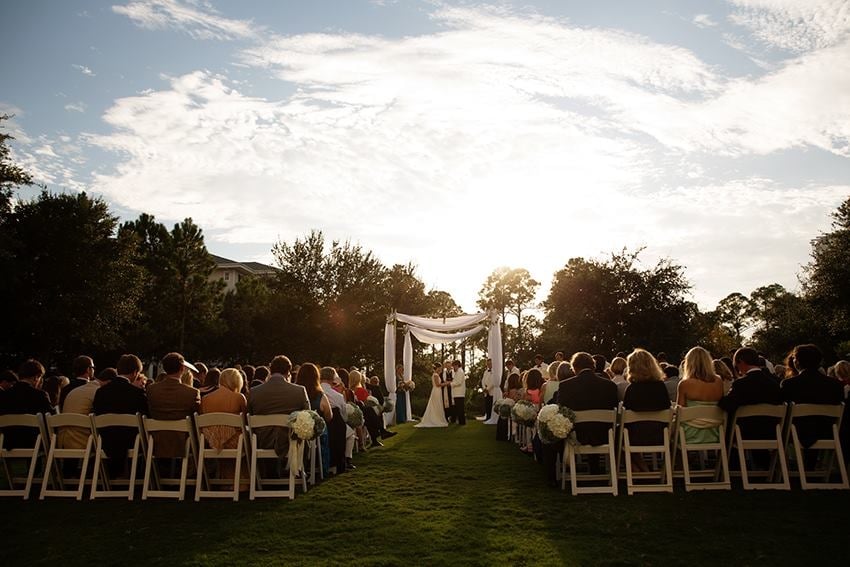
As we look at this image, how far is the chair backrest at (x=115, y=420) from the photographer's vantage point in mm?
8102

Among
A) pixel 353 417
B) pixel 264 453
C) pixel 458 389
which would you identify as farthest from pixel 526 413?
pixel 458 389

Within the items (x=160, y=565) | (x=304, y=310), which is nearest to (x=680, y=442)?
(x=160, y=565)

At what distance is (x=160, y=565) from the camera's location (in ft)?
18.0

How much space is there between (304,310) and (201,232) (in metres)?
15.3

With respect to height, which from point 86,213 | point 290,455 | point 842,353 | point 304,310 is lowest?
point 290,455

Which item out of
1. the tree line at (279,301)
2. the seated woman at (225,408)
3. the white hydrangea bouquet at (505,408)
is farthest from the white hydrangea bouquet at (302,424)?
the tree line at (279,301)

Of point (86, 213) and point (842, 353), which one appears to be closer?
point (842, 353)

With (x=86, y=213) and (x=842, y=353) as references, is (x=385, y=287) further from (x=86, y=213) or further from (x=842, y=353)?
(x=842, y=353)

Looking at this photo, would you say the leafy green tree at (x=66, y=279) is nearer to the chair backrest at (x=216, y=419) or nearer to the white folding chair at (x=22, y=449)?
the white folding chair at (x=22, y=449)

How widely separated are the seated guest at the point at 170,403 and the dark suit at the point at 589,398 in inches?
188

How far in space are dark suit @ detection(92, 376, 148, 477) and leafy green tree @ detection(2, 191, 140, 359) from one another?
26.6 m

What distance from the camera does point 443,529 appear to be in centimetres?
651

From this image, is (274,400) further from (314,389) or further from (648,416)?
(648,416)

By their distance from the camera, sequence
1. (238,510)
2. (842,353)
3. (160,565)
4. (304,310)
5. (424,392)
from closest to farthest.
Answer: (160,565), (238,510), (842,353), (424,392), (304,310)
